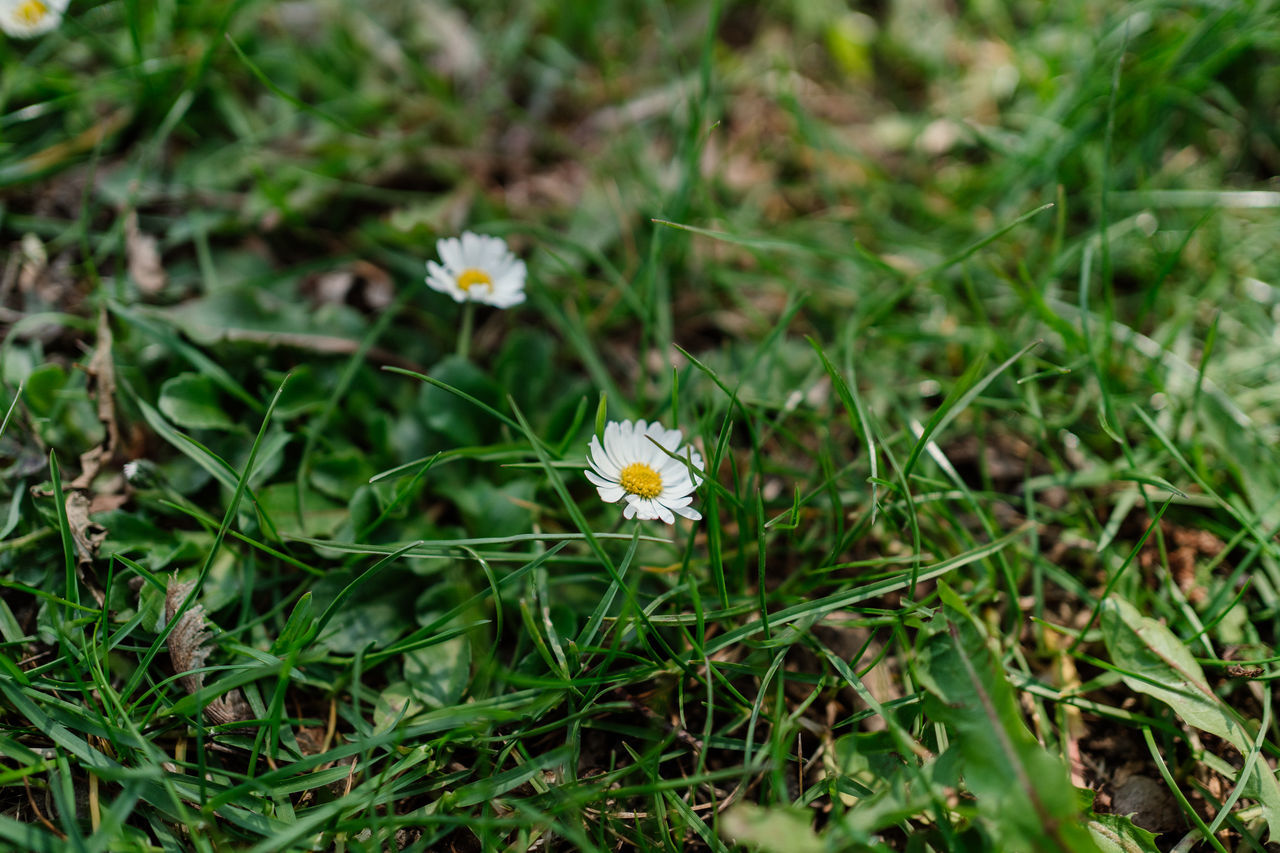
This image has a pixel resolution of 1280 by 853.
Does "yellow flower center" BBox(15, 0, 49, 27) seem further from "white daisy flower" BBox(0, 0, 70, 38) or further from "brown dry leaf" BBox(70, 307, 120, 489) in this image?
"brown dry leaf" BBox(70, 307, 120, 489)

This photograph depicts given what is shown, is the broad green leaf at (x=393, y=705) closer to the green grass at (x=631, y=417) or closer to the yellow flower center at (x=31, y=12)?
the green grass at (x=631, y=417)

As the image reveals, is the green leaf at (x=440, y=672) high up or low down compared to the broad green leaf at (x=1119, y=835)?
up

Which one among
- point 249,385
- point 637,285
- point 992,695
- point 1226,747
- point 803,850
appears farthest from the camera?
point 637,285

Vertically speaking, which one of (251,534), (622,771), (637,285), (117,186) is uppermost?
(117,186)

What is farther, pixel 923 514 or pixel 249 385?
pixel 249 385

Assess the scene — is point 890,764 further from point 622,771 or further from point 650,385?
point 650,385

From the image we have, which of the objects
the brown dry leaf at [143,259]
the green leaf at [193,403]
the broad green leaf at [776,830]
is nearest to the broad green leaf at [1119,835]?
the broad green leaf at [776,830]

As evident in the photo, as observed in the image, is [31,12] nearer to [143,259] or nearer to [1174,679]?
[143,259]

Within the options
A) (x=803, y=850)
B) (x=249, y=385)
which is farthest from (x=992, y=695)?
(x=249, y=385)
